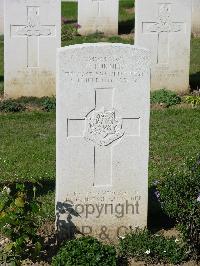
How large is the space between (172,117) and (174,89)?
89.8 inches

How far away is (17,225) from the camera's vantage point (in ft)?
20.2

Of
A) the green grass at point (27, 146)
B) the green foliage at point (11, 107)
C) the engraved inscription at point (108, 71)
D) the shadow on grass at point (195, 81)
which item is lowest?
the green grass at point (27, 146)

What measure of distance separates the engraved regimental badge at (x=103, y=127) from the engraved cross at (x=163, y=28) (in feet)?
23.4

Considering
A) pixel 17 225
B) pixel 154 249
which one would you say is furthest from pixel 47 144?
pixel 17 225

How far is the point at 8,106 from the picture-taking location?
12.8 meters

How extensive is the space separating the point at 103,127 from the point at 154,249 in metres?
1.17

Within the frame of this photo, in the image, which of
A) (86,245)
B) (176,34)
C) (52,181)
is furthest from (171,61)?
(86,245)

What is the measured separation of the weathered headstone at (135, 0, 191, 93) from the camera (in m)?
13.7

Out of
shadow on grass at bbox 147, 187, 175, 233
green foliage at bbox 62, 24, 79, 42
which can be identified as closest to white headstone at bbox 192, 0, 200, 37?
green foliage at bbox 62, 24, 79, 42

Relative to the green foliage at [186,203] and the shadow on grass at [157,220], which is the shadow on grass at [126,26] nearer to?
the shadow on grass at [157,220]

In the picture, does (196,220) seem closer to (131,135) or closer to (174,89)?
(131,135)

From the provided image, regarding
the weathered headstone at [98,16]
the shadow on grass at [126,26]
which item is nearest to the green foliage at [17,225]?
the weathered headstone at [98,16]

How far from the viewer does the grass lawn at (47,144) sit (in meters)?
9.05

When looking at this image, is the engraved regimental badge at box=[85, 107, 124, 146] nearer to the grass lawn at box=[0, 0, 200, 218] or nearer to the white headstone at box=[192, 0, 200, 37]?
the grass lawn at box=[0, 0, 200, 218]
